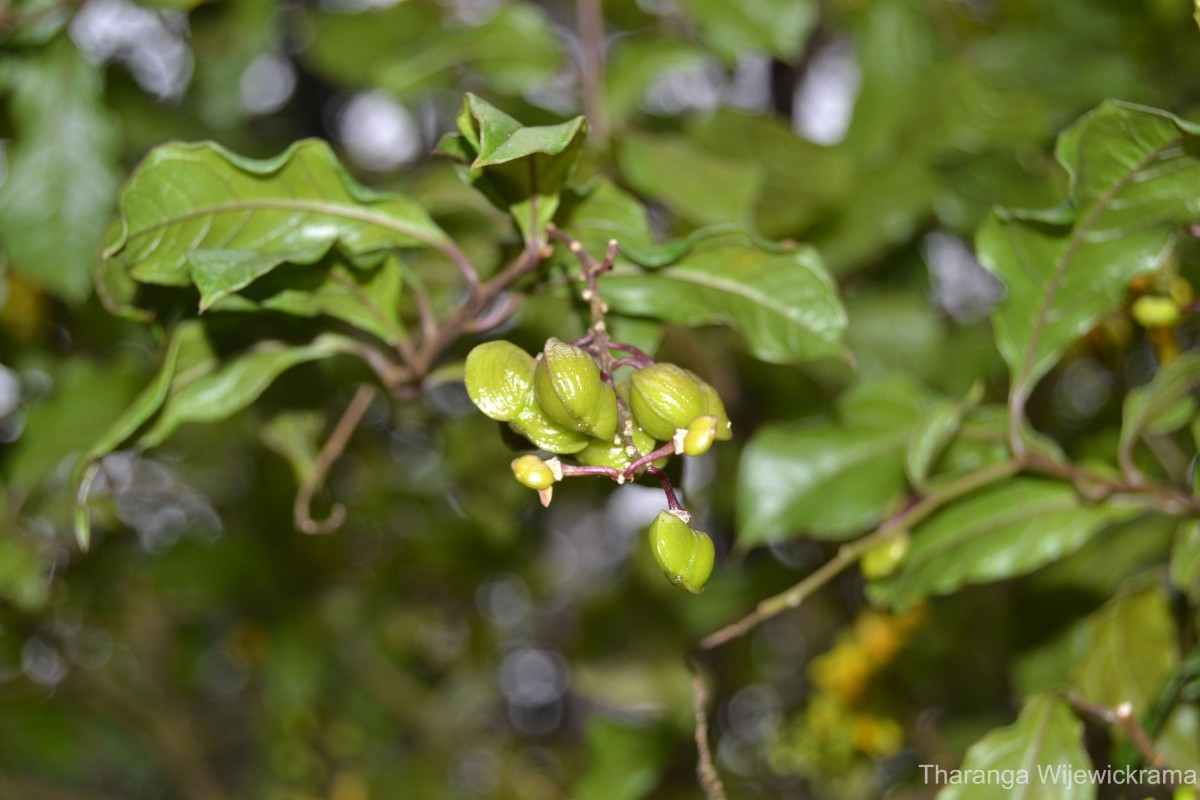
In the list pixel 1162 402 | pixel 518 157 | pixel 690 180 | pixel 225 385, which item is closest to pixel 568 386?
pixel 518 157

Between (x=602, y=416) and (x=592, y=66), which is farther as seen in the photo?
(x=592, y=66)

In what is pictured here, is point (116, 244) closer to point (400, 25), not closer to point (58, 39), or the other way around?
point (58, 39)

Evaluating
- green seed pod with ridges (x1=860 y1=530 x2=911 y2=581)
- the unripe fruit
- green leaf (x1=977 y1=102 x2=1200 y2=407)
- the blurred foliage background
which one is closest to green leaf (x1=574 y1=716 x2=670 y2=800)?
the blurred foliage background

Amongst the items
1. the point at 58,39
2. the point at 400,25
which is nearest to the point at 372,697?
the point at 400,25

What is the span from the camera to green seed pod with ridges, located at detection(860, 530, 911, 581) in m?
1.15

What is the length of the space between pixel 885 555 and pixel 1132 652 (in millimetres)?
375

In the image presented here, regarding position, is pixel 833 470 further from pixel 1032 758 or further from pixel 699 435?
pixel 699 435

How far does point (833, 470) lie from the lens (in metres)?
1.29

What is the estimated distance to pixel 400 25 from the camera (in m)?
2.08

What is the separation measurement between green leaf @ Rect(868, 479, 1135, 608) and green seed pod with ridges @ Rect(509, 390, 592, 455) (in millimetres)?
555

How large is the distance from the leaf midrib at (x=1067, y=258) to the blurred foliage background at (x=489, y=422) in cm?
39

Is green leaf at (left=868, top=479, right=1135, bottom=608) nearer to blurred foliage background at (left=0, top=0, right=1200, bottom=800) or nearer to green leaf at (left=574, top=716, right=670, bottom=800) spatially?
blurred foliage background at (left=0, top=0, right=1200, bottom=800)

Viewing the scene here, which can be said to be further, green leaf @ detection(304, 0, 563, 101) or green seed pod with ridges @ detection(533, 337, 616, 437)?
green leaf @ detection(304, 0, 563, 101)

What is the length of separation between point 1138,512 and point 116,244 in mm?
1025
